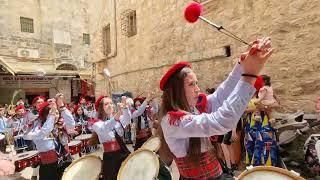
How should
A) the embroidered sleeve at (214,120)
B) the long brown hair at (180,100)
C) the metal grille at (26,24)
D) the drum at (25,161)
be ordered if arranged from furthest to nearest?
the metal grille at (26,24), the drum at (25,161), the long brown hair at (180,100), the embroidered sleeve at (214,120)

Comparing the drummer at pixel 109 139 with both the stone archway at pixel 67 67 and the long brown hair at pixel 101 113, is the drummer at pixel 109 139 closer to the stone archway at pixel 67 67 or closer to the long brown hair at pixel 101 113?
the long brown hair at pixel 101 113

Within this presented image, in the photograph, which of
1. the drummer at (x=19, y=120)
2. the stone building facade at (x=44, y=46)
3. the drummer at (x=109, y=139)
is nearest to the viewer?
the drummer at (x=109, y=139)

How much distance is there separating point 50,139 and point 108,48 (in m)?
10.9

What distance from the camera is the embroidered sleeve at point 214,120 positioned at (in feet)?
4.91

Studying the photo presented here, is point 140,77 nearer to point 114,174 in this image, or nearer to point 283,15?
point 283,15

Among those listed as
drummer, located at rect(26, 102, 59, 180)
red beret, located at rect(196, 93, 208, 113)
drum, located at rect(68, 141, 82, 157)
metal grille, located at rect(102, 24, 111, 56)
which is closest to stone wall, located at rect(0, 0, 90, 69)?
metal grille, located at rect(102, 24, 111, 56)

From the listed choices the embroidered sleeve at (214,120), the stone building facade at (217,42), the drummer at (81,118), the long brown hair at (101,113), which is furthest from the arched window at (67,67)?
the embroidered sleeve at (214,120)

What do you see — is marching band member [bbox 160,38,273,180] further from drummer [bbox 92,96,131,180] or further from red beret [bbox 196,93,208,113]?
drummer [bbox 92,96,131,180]

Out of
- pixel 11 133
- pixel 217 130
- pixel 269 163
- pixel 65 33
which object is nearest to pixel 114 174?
pixel 269 163

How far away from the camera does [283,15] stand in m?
5.60

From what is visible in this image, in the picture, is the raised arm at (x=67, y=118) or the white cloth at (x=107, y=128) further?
the raised arm at (x=67, y=118)

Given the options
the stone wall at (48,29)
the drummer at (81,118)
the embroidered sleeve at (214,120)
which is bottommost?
the drummer at (81,118)

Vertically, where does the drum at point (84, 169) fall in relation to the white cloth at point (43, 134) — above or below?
below

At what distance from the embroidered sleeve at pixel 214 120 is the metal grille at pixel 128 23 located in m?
10.5
